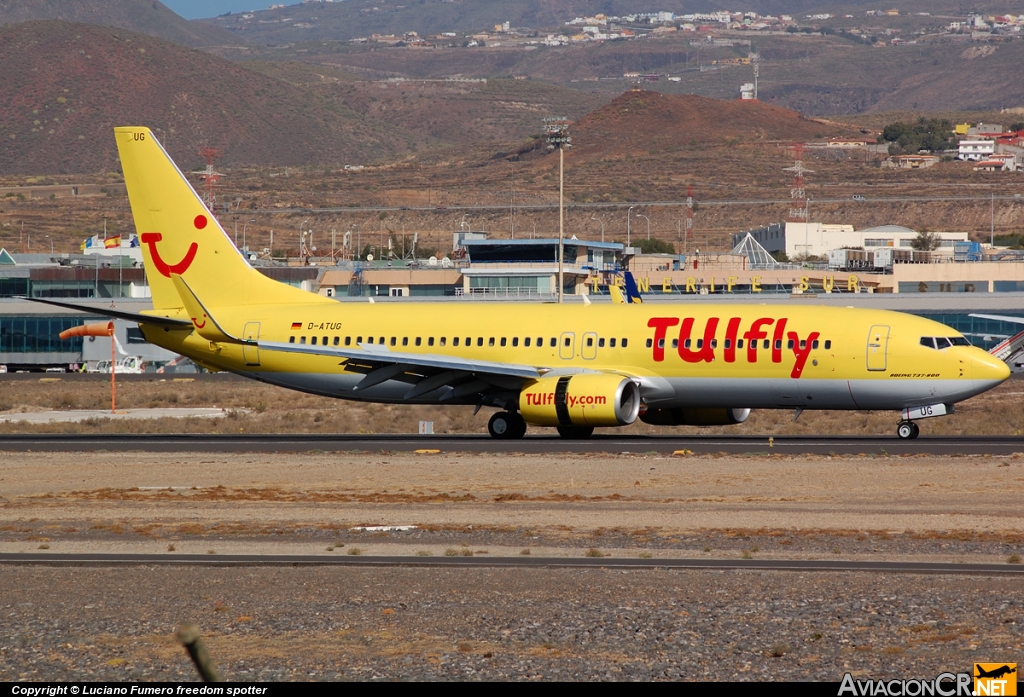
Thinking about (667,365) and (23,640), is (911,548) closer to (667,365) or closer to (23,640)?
(23,640)

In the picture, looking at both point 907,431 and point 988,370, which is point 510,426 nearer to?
point 907,431

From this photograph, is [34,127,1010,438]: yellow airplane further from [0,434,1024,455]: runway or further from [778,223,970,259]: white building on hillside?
[778,223,970,259]: white building on hillside

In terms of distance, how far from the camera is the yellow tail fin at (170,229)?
140 feet

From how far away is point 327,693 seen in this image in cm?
768

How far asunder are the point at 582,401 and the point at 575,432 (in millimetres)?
3550

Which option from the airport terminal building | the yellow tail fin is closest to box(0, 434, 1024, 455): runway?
the yellow tail fin

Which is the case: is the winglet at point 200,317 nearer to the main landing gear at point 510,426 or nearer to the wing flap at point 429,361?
the wing flap at point 429,361

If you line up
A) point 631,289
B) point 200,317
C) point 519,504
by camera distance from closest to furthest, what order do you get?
point 519,504 < point 200,317 < point 631,289

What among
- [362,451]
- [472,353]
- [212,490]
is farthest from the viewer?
[472,353]

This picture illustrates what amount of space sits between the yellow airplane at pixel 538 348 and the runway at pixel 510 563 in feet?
57.2

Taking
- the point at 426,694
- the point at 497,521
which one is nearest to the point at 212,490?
the point at 497,521

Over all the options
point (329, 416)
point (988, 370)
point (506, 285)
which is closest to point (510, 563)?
point (988, 370)

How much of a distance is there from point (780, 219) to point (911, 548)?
587 ft

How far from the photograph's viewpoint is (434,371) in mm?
37844
